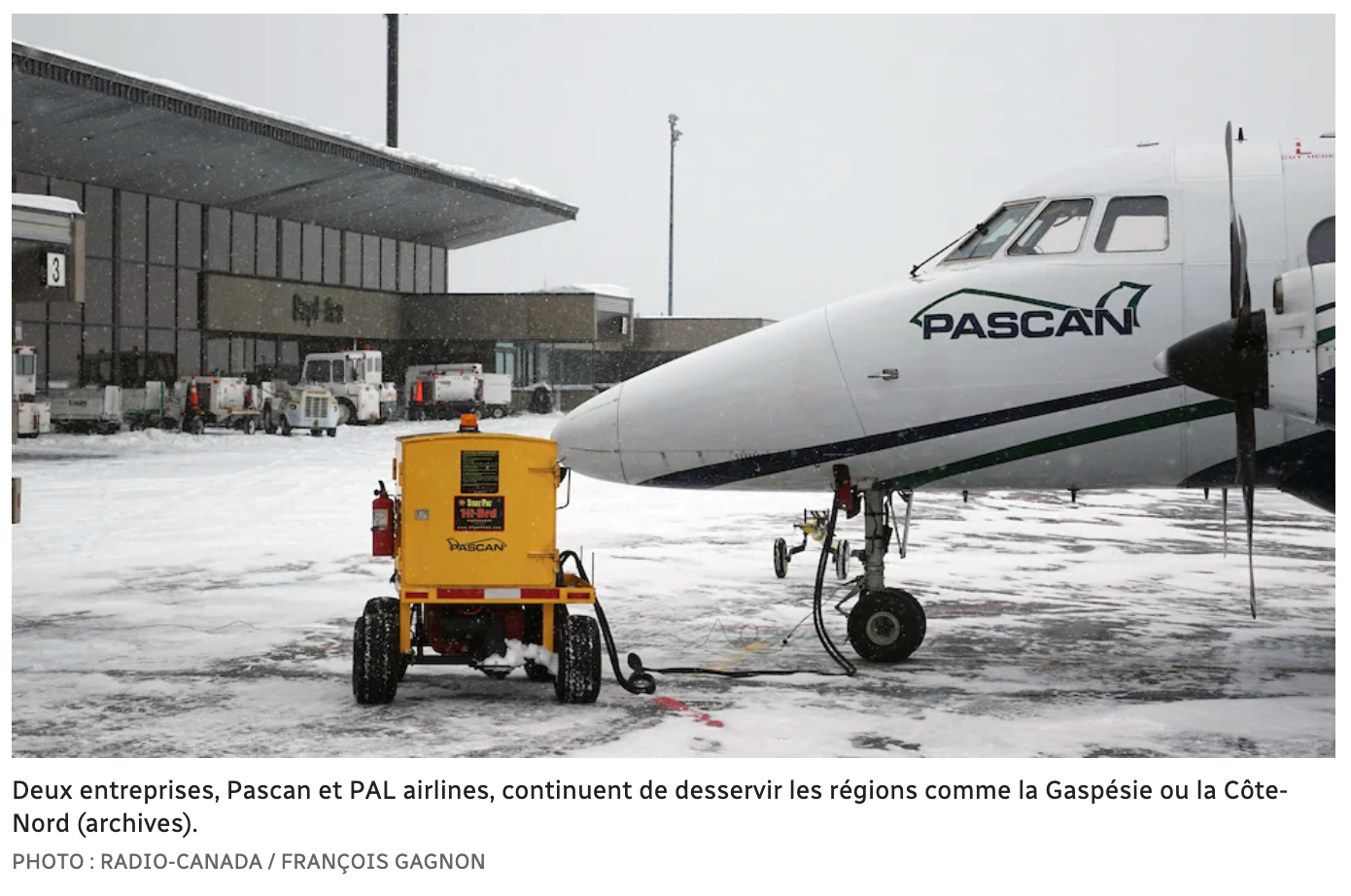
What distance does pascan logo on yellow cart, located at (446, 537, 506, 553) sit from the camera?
28.3 ft

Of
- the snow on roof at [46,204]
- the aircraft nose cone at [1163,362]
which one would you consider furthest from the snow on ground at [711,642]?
the snow on roof at [46,204]

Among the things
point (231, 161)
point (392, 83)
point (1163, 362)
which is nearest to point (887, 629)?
point (1163, 362)

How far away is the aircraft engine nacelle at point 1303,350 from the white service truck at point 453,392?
162 feet

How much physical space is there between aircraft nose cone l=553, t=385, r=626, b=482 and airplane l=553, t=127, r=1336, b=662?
22 mm

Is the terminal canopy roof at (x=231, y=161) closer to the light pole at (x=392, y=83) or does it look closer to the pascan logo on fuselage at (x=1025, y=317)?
the light pole at (x=392, y=83)

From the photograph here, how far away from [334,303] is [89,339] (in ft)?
47.1

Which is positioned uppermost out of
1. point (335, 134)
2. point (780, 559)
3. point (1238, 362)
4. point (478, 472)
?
point (335, 134)

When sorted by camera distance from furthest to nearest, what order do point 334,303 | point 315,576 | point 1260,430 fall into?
point 334,303
point 315,576
point 1260,430

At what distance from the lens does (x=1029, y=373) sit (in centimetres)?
974

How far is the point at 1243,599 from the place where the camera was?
13500mm

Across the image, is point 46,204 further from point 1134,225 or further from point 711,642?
point 1134,225

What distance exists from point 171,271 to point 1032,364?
48.9 meters
